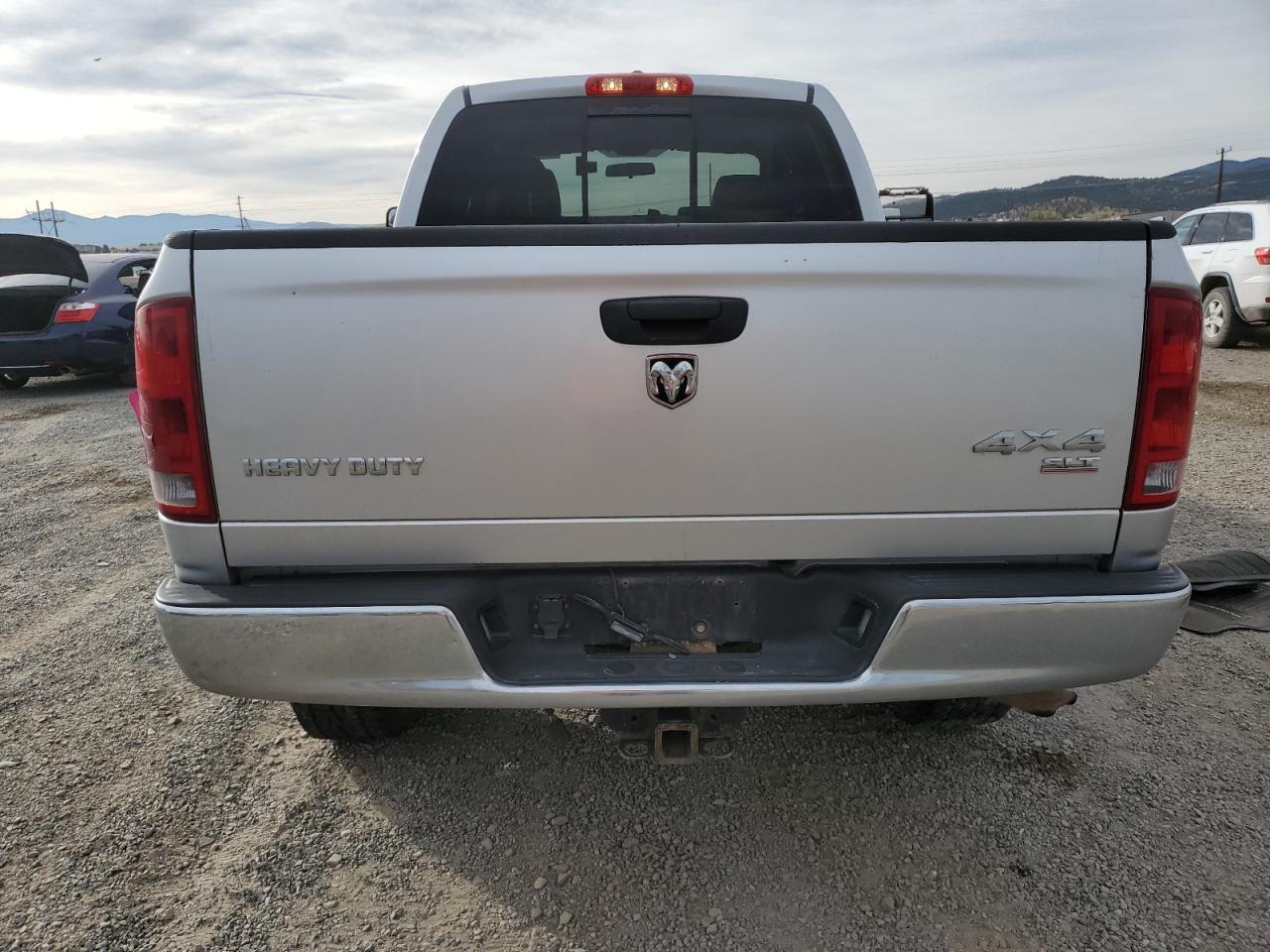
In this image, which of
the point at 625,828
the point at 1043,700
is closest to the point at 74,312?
the point at 625,828

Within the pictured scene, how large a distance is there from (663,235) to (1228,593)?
11.9 ft

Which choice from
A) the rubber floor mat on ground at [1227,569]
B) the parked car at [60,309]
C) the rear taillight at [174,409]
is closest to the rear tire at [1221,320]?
the rubber floor mat on ground at [1227,569]

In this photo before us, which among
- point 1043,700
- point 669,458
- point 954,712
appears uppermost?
point 669,458

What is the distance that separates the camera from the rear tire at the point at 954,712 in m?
2.62

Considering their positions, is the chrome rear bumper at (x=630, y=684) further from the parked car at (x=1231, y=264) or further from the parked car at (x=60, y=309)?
the parked car at (x=1231, y=264)

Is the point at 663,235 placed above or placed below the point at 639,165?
below

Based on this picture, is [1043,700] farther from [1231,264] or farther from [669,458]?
[1231,264]

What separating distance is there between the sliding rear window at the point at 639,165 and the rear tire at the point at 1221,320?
1007 cm

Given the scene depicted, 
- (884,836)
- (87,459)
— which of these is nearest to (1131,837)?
(884,836)

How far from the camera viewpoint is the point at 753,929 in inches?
84.0

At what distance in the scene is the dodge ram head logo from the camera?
1.88 meters

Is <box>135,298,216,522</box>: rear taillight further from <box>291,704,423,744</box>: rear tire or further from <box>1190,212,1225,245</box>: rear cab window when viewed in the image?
<box>1190,212,1225,245</box>: rear cab window

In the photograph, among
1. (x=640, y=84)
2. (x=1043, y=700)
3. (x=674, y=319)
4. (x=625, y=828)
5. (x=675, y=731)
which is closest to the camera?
(x=674, y=319)

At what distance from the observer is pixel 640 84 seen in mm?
3205
